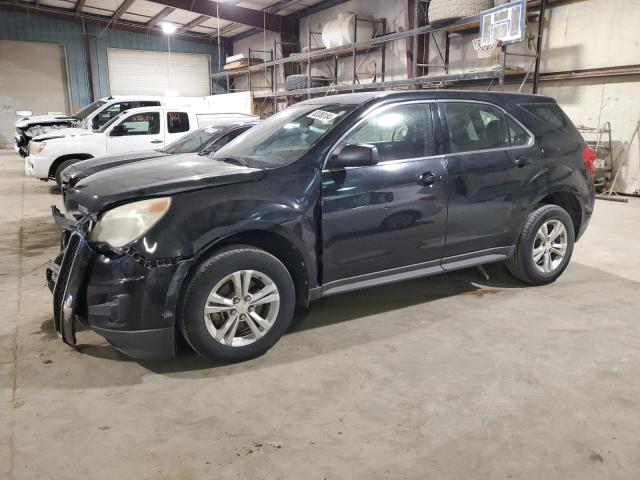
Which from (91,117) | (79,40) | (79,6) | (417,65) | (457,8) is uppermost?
(79,6)

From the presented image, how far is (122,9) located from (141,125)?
42.6ft

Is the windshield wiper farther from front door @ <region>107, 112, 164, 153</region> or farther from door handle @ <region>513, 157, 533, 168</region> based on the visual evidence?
front door @ <region>107, 112, 164, 153</region>

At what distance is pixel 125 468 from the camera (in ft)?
6.62

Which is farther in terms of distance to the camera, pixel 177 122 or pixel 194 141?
pixel 177 122

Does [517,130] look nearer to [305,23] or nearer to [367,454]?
[367,454]

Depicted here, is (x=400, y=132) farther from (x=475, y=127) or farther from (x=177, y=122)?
(x=177, y=122)

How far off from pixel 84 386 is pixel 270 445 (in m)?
1.14

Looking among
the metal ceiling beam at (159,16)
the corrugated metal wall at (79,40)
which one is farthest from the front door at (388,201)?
the corrugated metal wall at (79,40)

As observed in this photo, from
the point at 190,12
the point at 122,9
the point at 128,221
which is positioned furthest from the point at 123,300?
the point at 122,9

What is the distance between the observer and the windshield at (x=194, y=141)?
6.79m

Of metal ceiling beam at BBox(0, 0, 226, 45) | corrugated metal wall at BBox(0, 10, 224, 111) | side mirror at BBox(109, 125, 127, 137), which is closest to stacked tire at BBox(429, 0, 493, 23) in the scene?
side mirror at BBox(109, 125, 127, 137)

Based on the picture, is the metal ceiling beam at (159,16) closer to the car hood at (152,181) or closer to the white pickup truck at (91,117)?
the white pickup truck at (91,117)

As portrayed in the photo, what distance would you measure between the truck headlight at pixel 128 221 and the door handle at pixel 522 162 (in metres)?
2.55

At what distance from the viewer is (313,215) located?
2.98 m
